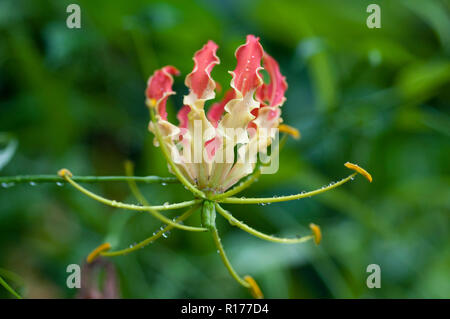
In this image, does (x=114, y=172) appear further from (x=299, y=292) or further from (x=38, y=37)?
(x=299, y=292)

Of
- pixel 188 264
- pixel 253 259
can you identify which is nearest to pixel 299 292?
pixel 253 259

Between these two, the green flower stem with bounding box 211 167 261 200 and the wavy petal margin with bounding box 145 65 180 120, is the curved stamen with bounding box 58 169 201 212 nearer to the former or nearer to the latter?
the green flower stem with bounding box 211 167 261 200

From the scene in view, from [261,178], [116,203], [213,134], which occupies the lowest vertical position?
[116,203]

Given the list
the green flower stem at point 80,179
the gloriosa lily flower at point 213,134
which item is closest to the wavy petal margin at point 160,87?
the gloriosa lily flower at point 213,134

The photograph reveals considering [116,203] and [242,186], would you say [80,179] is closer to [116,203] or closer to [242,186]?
[116,203]

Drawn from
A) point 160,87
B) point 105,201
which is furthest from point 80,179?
point 160,87

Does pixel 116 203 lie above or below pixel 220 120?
below
